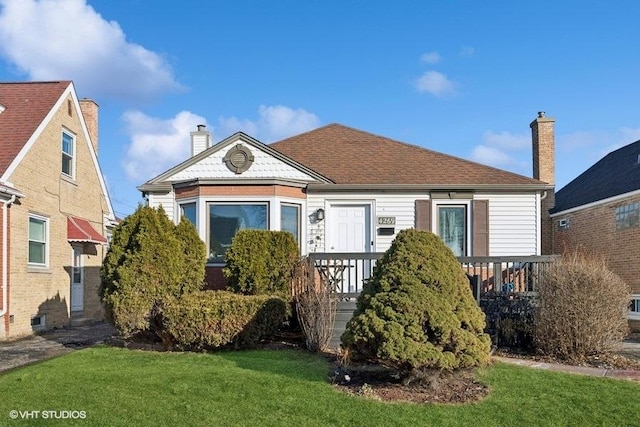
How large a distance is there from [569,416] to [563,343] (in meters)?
3.07

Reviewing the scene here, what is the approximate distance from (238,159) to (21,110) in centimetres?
565

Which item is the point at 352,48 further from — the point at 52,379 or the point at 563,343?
the point at 52,379

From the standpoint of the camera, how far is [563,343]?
8227mm

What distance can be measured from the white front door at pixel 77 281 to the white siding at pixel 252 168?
4.55 metres

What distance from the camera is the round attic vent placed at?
1273cm

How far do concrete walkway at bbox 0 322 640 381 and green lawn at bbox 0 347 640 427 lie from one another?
1.86 feet

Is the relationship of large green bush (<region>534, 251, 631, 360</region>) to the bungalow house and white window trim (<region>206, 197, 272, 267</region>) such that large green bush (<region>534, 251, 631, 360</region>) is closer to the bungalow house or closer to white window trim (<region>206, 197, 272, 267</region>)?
the bungalow house

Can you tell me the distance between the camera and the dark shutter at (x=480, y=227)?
1292 centimetres

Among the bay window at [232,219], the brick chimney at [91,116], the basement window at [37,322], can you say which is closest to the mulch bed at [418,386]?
the bay window at [232,219]

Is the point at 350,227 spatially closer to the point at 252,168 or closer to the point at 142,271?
the point at 252,168

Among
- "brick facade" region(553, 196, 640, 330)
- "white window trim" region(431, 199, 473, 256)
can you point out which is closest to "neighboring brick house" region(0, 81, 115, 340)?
"white window trim" region(431, 199, 473, 256)

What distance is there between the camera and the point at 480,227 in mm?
12977

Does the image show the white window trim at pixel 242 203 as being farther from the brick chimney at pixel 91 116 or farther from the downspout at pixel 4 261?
the brick chimney at pixel 91 116

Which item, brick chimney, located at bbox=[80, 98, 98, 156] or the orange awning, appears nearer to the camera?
the orange awning
